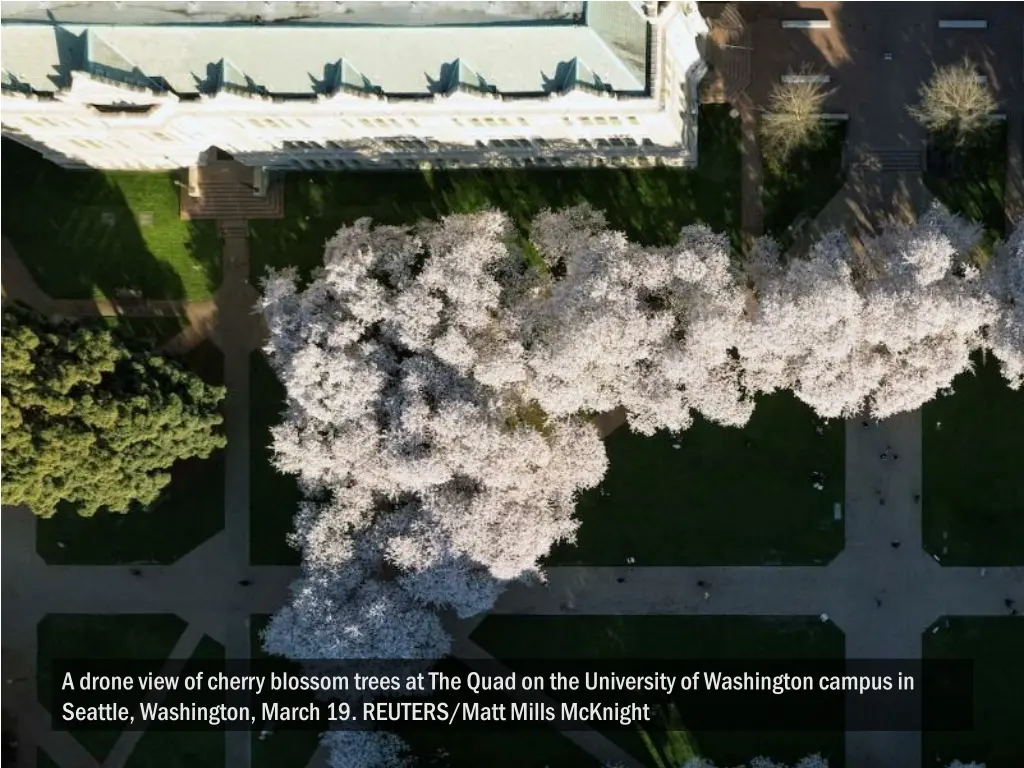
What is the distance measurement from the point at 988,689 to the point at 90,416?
59.2 meters

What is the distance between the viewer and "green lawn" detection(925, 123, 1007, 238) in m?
59.3

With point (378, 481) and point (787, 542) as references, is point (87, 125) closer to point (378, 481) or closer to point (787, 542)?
point (378, 481)

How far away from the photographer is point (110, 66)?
48188 mm

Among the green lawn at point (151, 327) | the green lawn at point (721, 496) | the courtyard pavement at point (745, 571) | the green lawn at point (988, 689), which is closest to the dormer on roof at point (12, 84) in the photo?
the courtyard pavement at point (745, 571)

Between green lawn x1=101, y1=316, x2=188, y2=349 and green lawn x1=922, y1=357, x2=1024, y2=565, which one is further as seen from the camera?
green lawn x1=101, y1=316, x2=188, y2=349

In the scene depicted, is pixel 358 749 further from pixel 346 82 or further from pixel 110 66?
pixel 110 66

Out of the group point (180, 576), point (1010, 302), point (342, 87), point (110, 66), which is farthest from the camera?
point (180, 576)

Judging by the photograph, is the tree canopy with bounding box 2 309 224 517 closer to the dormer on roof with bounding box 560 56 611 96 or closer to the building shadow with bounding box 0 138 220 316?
the building shadow with bounding box 0 138 220 316

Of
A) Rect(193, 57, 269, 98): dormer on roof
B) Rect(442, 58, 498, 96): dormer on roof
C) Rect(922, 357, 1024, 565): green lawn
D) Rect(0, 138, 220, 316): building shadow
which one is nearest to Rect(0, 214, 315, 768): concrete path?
Rect(0, 138, 220, 316): building shadow

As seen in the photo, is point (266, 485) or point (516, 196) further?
point (266, 485)

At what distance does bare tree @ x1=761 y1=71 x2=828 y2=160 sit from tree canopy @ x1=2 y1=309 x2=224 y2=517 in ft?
127

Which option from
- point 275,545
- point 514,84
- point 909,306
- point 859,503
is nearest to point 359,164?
point 514,84

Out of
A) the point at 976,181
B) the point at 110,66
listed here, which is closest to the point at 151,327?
the point at 110,66

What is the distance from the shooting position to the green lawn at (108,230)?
6259cm
